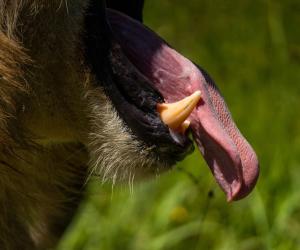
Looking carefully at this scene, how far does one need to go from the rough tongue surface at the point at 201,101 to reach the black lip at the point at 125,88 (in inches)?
3.6

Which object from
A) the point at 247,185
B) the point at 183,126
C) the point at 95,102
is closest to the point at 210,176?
the point at 247,185

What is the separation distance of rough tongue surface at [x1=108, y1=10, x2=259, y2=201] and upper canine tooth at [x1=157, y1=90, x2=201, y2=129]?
69 millimetres

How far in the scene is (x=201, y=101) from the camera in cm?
333

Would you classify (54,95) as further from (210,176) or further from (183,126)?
(210,176)

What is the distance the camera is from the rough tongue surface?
334 centimetres

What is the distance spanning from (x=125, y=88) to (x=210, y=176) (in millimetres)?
1775

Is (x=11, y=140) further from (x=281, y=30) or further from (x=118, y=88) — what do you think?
(x=281, y=30)

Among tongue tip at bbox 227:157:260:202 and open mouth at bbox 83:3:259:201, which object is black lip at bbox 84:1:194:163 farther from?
tongue tip at bbox 227:157:260:202

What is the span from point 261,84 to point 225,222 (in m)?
1.56

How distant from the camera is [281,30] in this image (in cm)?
622

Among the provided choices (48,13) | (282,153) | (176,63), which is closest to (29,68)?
(48,13)

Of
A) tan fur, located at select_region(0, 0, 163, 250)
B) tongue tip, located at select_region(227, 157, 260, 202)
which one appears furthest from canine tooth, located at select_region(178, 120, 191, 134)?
tongue tip, located at select_region(227, 157, 260, 202)

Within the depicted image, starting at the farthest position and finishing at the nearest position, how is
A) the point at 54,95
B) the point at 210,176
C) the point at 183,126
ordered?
the point at 210,176
the point at 183,126
the point at 54,95

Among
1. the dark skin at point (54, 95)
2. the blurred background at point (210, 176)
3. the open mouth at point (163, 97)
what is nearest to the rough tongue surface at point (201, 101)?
the open mouth at point (163, 97)
